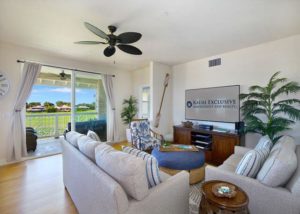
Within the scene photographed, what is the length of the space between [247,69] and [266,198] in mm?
2931

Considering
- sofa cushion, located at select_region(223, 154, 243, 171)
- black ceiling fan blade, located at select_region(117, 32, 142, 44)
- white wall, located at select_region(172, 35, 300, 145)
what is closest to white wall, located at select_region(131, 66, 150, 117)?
white wall, located at select_region(172, 35, 300, 145)

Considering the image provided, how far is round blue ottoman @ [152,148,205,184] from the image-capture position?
97.0 inches

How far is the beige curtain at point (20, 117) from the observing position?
3504 millimetres

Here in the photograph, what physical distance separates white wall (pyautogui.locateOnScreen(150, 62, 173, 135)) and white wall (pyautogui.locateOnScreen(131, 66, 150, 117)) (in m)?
0.63

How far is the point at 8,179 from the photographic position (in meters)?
Result: 2.72

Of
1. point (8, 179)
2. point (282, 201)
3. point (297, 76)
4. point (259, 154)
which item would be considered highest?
point (297, 76)

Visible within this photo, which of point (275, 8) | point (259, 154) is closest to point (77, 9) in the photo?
point (275, 8)

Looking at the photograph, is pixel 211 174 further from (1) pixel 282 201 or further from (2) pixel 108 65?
(2) pixel 108 65

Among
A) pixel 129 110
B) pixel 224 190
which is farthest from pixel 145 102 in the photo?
pixel 224 190

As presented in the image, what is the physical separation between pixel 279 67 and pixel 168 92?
2792mm

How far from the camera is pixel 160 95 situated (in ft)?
15.8

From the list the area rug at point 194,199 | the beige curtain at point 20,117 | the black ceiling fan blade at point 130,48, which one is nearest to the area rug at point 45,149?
the beige curtain at point 20,117

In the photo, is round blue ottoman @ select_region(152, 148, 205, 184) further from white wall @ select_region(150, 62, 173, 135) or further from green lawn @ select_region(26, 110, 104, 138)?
green lawn @ select_region(26, 110, 104, 138)

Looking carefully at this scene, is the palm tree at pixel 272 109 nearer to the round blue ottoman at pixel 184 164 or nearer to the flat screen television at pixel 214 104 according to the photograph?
the flat screen television at pixel 214 104
